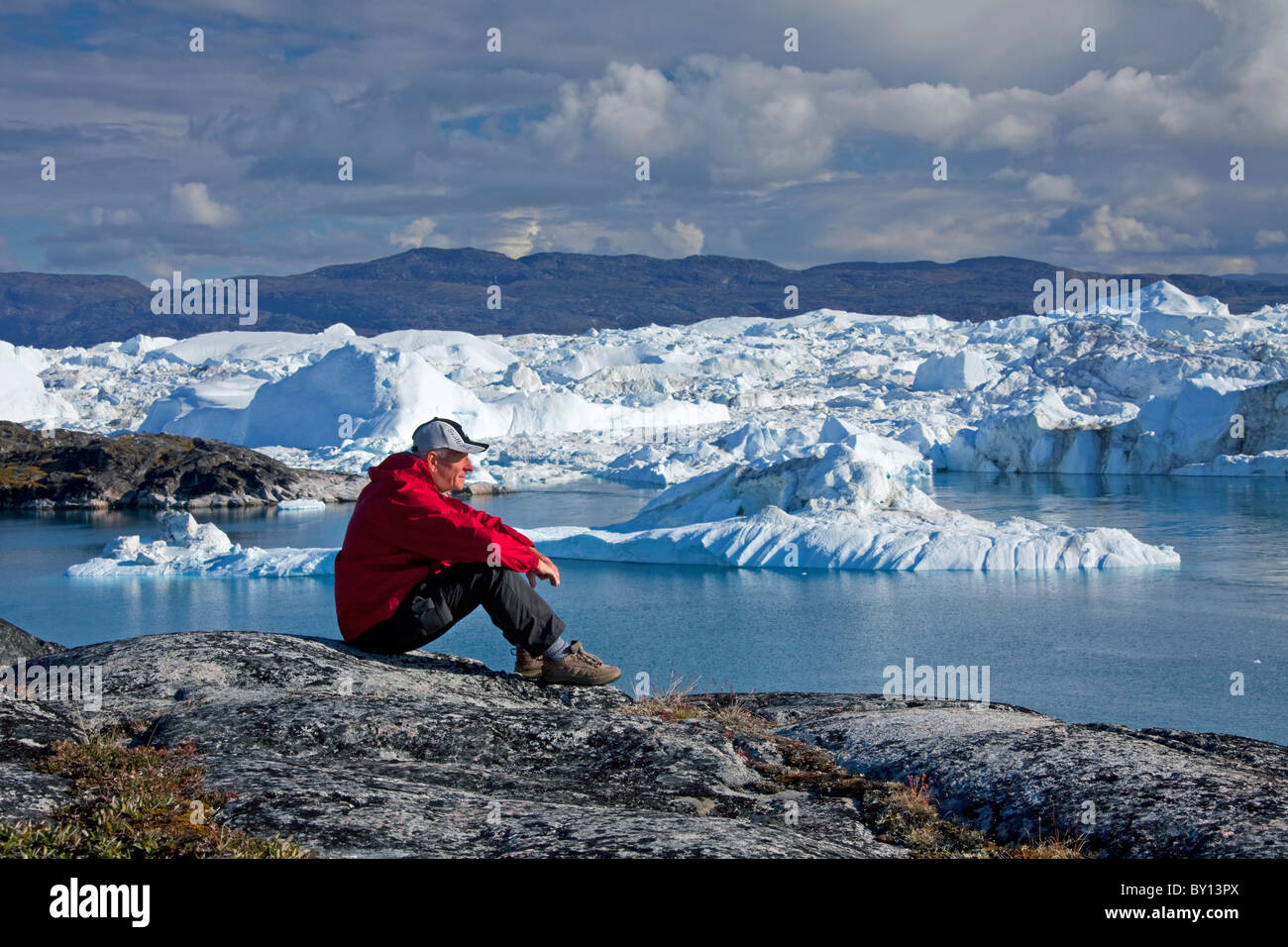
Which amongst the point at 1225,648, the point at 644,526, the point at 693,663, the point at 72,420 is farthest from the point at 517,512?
the point at 72,420

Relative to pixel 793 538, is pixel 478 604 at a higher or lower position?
higher

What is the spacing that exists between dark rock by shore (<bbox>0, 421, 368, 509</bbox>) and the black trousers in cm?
3403

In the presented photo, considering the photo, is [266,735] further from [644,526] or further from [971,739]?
[644,526]

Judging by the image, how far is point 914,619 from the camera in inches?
634

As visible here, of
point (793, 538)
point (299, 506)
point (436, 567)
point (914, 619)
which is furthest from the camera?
point (299, 506)

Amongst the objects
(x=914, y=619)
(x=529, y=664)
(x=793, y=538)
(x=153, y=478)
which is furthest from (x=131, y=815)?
(x=153, y=478)

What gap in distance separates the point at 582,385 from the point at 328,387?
1570 centimetres

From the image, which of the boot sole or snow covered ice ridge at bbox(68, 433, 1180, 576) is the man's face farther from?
snow covered ice ridge at bbox(68, 433, 1180, 576)

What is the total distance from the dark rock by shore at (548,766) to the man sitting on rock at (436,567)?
18 centimetres

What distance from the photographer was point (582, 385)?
190ft

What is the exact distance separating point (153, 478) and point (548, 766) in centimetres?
3759

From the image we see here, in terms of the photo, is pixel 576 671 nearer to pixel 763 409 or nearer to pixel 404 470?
pixel 404 470

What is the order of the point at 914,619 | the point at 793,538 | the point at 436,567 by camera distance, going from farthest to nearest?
the point at 793,538
the point at 914,619
the point at 436,567

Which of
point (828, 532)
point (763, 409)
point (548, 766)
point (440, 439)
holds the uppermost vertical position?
point (763, 409)
